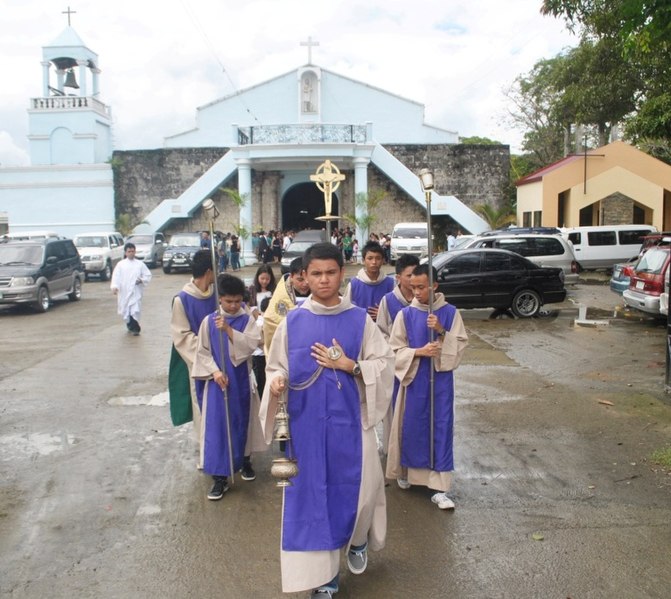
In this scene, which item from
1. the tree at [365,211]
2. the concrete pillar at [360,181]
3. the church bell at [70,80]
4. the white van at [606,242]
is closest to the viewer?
the white van at [606,242]

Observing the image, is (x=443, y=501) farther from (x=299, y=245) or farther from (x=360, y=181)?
(x=360, y=181)

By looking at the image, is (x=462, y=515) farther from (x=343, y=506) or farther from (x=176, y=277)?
(x=176, y=277)

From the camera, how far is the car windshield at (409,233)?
90.6 ft

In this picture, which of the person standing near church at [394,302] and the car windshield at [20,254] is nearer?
the person standing near church at [394,302]

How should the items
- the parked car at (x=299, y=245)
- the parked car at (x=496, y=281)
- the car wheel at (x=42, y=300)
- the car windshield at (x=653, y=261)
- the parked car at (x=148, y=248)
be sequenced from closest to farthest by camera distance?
the car windshield at (x=653, y=261), the parked car at (x=496, y=281), the car wheel at (x=42, y=300), the parked car at (x=299, y=245), the parked car at (x=148, y=248)

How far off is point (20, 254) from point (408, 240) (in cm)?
1437

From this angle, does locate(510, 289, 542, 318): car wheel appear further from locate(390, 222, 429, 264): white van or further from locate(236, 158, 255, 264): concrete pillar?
locate(236, 158, 255, 264): concrete pillar

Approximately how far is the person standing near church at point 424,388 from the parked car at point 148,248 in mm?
25312

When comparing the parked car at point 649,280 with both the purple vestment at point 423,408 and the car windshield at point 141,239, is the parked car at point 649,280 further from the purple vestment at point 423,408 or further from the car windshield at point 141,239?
the car windshield at point 141,239

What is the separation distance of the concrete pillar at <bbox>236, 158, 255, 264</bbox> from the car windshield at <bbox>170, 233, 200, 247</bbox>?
2484 mm

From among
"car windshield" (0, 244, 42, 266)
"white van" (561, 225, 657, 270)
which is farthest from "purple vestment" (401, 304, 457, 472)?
"white van" (561, 225, 657, 270)

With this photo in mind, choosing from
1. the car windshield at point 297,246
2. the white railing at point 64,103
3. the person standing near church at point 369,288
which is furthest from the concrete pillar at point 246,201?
the person standing near church at point 369,288

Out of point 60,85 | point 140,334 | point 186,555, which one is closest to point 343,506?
point 186,555

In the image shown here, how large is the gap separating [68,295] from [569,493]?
52.9 ft
